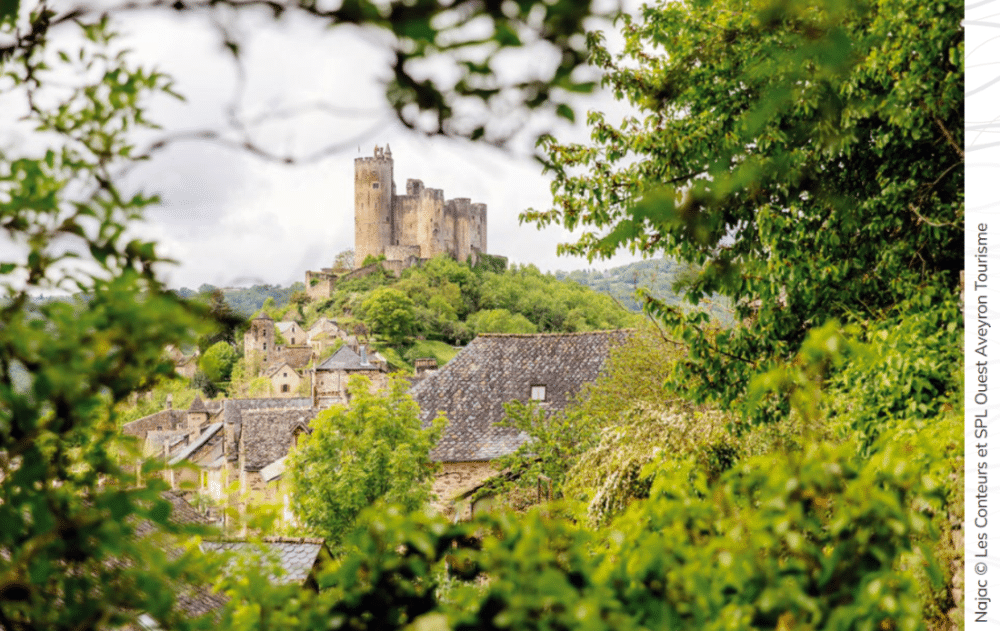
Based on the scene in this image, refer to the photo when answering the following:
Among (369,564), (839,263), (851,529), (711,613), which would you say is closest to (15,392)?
(369,564)

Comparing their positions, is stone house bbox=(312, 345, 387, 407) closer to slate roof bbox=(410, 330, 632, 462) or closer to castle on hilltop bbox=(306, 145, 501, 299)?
slate roof bbox=(410, 330, 632, 462)

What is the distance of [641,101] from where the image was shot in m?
6.39

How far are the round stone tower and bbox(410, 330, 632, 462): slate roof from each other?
231 feet

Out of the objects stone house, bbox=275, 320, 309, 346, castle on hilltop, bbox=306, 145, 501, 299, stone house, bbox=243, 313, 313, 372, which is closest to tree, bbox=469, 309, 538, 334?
stone house, bbox=243, 313, 313, 372

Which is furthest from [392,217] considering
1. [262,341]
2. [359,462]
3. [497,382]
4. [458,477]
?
[359,462]

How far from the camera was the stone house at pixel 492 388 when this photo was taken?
1638 centimetres

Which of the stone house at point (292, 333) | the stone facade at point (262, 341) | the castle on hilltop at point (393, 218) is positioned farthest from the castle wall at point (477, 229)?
the stone facade at point (262, 341)

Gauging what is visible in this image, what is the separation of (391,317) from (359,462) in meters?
53.1

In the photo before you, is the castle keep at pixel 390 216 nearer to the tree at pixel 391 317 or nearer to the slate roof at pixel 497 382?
the tree at pixel 391 317

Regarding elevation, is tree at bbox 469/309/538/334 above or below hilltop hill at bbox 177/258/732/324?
above

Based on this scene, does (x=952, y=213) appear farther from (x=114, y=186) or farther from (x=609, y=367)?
(x=609, y=367)

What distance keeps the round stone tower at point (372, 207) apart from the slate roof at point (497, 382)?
70475 millimetres

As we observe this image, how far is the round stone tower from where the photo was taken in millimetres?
88188

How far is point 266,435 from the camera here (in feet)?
80.5
